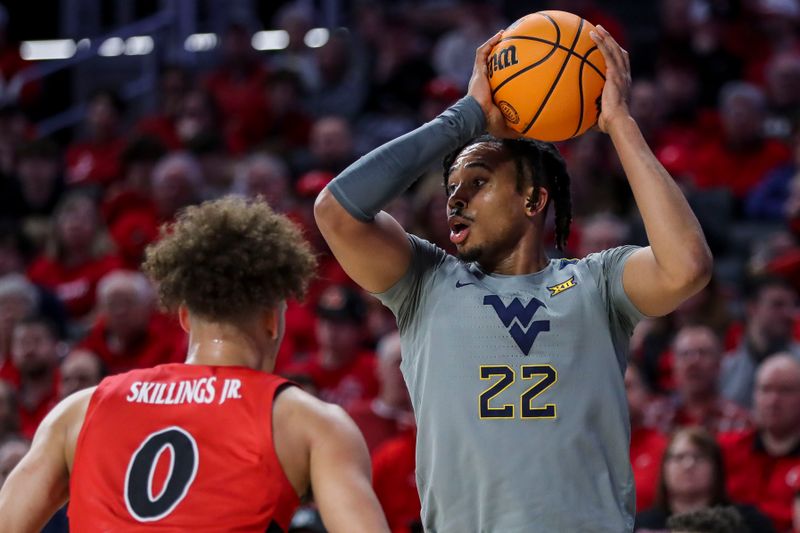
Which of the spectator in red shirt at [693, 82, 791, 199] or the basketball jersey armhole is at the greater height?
the spectator in red shirt at [693, 82, 791, 199]

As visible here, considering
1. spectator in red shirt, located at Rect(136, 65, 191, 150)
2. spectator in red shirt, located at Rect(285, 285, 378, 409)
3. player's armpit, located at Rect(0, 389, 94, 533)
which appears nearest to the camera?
player's armpit, located at Rect(0, 389, 94, 533)

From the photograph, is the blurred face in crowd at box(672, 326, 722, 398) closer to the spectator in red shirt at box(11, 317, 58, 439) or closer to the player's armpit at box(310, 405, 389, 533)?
the spectator in red shirt at box(11, 317, 58, 439)

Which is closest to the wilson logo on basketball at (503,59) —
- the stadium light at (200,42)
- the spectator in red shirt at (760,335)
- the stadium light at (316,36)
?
the spectator in red shirt at (760,335)

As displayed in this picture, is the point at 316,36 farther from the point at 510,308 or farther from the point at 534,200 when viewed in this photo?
the point at 510,308

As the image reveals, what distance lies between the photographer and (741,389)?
711 cm

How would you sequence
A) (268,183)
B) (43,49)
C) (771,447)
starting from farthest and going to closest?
(43,49)
(268,183)
(771,447)

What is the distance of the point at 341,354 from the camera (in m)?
7.60

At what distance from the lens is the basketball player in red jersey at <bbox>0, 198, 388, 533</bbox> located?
10.2 ft

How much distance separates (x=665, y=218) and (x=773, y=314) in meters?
4.00

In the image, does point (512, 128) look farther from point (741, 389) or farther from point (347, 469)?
point (741, 389)

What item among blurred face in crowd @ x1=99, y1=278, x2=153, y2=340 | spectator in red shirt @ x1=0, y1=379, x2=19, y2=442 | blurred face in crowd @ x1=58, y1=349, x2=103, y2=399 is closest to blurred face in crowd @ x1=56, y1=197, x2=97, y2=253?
blurred face in crowd @ x1=99, y1=278, x2=153, y2=340

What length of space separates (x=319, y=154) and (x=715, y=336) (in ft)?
11.8

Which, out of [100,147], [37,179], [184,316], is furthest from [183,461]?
[100,147]

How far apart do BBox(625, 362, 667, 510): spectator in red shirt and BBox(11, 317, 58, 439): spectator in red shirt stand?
3.28 meters
